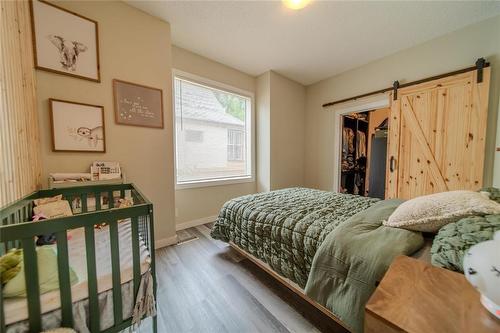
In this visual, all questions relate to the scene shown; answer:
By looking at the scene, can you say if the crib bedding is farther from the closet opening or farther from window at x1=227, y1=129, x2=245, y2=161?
the closet opening

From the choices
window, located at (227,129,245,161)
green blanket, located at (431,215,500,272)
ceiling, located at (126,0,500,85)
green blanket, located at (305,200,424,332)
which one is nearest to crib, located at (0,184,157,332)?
green blanket, located at (305,200,424,332)

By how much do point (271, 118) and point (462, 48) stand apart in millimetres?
Result: 2500

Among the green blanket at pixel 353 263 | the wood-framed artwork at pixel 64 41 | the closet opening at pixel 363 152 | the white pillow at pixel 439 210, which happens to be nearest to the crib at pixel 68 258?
the green blanket at pixel 353 263

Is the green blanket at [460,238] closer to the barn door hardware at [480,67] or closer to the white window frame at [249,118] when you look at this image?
the barn door hardware at [480,67]

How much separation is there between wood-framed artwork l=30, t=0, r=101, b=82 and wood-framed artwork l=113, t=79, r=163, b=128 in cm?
21

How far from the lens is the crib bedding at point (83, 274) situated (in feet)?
2.42

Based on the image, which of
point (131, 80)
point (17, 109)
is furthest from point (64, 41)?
point (17, 109)

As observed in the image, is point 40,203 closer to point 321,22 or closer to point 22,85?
point 22,85

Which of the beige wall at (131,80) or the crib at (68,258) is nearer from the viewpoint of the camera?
the crib at (68,258)

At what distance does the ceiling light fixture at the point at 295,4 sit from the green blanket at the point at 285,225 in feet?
6.45

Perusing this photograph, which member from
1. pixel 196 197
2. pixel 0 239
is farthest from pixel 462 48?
pixel 0 239

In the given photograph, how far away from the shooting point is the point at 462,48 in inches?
87.9

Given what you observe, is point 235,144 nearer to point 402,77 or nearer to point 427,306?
point 402,77

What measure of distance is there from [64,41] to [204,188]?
2.20 metres
